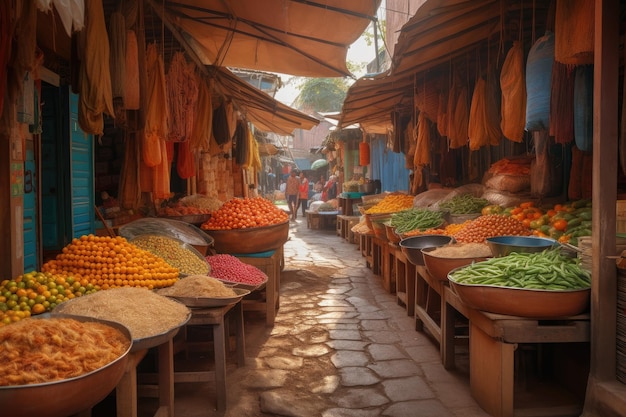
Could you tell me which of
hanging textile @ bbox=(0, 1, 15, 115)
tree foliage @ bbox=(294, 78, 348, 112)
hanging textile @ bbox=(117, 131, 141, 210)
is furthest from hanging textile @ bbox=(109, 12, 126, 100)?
tree foliage @ bbox=(294, 78, 348, 112)

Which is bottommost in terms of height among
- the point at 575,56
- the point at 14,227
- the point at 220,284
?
the point at 220,284

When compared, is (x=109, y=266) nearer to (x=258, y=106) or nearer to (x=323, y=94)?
(x=258, y=106)

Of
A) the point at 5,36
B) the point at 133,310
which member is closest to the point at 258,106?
the point at 5,36

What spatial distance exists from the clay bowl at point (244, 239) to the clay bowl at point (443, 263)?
7.55 ft

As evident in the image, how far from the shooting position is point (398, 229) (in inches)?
285

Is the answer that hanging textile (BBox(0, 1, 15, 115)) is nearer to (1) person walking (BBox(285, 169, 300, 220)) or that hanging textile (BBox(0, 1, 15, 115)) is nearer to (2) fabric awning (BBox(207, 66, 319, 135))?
(2) fabric awning (BBox(207, 66, 319, 135))

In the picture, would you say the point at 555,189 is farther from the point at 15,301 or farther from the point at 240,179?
the point at 240,179

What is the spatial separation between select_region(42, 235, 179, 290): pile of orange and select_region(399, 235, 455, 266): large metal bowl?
265 centimetres

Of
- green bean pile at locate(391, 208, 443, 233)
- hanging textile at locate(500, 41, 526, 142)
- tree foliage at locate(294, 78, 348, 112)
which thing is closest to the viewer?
hanging textile at locate(500, 41, 526, 142)

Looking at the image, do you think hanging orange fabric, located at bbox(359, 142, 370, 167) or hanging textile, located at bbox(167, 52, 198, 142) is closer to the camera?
hanging textile, located at bbox(167, 52, 198, 142)

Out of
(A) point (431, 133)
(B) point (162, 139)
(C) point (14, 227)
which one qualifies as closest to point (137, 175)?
(B) point (162, 139)

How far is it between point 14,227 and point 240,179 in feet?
38.0

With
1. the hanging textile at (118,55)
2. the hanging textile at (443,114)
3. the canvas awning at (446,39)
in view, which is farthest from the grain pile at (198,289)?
the hanging textile at (443,114)

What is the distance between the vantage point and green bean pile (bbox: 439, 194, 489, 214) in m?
7.15
